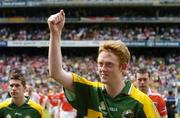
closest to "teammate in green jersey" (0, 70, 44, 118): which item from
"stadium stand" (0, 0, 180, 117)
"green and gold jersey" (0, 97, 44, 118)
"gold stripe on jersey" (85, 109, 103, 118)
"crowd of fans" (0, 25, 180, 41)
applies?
"green and gold jersey" (0, 97, 44, 118)

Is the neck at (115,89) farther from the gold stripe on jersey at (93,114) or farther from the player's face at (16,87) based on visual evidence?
the player's face at (16,87)

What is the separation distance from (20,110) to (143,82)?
6.55ft

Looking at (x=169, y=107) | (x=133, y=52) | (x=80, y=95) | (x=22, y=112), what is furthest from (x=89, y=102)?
(x=133, y=52)

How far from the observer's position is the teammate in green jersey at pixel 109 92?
3.90 metres

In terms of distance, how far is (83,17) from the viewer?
159ft

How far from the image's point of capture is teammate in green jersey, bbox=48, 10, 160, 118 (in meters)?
3.90

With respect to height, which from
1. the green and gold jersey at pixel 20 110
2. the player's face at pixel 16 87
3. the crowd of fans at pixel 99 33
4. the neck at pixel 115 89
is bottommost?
the crowd of fans at pixel 99 33

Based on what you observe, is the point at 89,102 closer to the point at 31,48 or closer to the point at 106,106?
the point at 106,106

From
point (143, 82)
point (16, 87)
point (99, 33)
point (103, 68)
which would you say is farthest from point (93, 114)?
point (99, 33)

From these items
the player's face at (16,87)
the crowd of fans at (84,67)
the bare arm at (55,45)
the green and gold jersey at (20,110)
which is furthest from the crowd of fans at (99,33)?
the bare arm at (55,45)

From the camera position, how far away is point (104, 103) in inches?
158

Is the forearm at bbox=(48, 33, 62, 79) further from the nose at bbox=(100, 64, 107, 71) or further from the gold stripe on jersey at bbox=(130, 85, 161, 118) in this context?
the gold stripe on jersey at bbox=(130, 85, 161, 118)

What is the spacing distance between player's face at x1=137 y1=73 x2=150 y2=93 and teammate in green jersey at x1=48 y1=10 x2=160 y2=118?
12.9 ft

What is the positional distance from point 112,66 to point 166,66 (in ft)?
121
